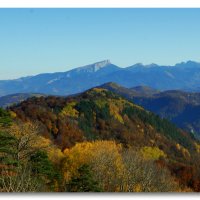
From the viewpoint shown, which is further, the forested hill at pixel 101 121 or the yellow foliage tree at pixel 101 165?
the forested hill at pixel 101 121

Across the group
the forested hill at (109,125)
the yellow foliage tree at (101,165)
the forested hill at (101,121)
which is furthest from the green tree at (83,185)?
the forested hill at (109,125)

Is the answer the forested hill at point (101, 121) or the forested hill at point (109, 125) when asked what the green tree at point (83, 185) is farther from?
the forested hill at point (109, 125)

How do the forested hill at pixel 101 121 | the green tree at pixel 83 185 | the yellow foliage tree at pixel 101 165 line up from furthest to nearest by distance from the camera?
1. the forested hill at pixel 101 121
2. the yellow foliage tree at pixel 101 165
3. the green tree at pixel 83 185

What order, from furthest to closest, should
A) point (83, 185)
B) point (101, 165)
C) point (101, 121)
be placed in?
1. point (101, 121)
2. point (101, 165)
3. point (83, 185)

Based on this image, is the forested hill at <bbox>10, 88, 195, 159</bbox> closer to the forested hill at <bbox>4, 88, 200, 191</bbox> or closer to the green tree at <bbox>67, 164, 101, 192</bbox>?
the forested hill at <bbox>4, 88, 200, 191</bbox>

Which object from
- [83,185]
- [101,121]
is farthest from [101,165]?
[101,121]

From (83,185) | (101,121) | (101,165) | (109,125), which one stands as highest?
(83,185)

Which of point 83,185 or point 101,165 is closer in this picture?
point 83,185

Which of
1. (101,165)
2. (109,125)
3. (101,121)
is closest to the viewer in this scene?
(101,165)

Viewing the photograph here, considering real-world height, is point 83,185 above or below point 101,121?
above

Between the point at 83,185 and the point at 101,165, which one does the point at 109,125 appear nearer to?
the point at 101,165

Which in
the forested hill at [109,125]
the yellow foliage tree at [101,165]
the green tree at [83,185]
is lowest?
the forested hill at [109,125]
